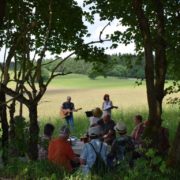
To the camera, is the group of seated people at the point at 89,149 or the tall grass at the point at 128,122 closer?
the group of seated people at the point at 89,149

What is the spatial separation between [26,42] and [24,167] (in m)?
4.32

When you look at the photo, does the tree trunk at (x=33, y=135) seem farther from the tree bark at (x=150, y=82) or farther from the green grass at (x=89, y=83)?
the green grass at (x=89, y=83)

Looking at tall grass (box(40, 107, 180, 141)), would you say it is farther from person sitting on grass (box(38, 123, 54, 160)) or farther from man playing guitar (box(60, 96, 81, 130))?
person sitting on grass (box(38, 123, 54, 160))

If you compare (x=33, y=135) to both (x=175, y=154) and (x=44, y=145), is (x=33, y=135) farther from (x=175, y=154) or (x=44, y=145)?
(x=175, y=154)

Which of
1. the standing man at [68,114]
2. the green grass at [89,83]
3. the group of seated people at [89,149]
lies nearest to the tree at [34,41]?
the group of seated people at [89,149]

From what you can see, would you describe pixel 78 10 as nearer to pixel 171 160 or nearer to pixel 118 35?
pixel 118 35

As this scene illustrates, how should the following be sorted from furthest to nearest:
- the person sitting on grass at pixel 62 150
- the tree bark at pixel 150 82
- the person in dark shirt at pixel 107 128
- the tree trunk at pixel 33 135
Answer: the person in dark shirt at pixel 107 128 → the tree trunk at pixel 33 135 → the tree bark at pixel 150 82 → the person sitting on grass at pixel 62 150

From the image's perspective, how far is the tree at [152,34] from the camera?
38.4 ft

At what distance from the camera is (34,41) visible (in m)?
15.9

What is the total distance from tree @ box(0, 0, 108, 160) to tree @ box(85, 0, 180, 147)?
1.27m

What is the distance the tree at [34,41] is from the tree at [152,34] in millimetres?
1274

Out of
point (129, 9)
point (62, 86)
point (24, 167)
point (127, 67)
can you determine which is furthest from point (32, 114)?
point (62, 86)

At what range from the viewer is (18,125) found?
38.1ft

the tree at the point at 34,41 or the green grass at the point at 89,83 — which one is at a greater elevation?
the tree at the point at 34,41
